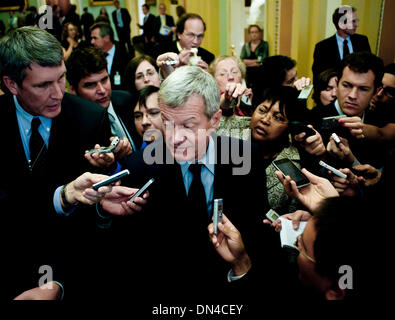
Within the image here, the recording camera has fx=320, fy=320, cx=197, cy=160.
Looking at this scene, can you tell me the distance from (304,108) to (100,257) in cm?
164

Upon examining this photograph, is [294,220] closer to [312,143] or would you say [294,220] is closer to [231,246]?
[231,246]

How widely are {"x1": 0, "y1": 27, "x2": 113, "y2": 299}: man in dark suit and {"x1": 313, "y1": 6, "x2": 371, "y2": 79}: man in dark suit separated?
320 centimetres

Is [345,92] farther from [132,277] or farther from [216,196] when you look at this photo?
[132,277]

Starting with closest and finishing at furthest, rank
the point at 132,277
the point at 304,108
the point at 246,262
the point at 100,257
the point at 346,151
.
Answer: the point at 246,262 < the point at 132,277 < the point at 100,257 < the point at 346,151 < the point at 304,108

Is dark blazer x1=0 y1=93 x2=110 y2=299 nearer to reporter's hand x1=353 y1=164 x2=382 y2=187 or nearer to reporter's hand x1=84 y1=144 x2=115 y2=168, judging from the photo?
reporter's hand x1=84 y1=144 x2=115 y2=168

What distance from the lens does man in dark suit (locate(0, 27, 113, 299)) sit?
1590 millimetres

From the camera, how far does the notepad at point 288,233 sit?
1.51 m

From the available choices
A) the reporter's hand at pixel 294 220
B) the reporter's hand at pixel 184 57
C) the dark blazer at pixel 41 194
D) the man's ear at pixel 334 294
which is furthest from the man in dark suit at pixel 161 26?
the man's ear at pixel 334 294

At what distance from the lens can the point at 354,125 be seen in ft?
6.22

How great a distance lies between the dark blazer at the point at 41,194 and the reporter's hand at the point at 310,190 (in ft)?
3.61

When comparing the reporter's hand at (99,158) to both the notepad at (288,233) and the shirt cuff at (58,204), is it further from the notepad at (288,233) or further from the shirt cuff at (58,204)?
the notepad at (288,233)
